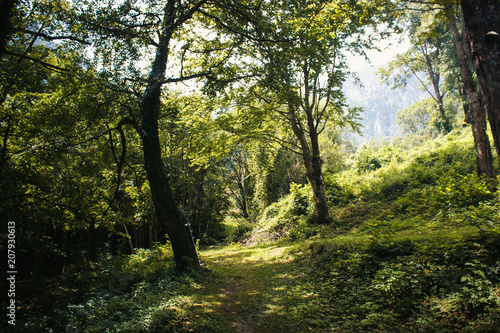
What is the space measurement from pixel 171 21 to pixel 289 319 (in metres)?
8.01

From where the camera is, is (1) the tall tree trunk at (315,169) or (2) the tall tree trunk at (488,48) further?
(1) the tall tree trunk at (315,169)

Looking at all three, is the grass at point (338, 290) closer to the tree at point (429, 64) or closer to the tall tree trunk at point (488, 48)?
the tall tree trunk at point (488, 48)

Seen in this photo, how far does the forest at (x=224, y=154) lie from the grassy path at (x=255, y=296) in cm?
5

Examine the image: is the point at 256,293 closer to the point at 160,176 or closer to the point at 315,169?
the point at 160,176

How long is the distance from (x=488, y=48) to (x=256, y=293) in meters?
5.96

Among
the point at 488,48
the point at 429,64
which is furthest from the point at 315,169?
the point at 429,64

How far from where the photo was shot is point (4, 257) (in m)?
11.7

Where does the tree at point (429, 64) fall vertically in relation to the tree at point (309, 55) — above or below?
above

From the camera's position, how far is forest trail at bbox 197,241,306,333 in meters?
4.48

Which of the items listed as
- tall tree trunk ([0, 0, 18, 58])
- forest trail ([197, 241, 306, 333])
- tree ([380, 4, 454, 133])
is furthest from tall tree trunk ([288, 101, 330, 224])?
tree ([380, 4, 454, 133])

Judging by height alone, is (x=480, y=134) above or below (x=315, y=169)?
above

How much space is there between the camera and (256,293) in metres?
6.16

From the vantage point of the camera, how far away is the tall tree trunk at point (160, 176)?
24.1 ft

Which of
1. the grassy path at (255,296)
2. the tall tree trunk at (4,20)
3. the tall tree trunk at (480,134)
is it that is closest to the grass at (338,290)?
the grassy path at (255,296)
